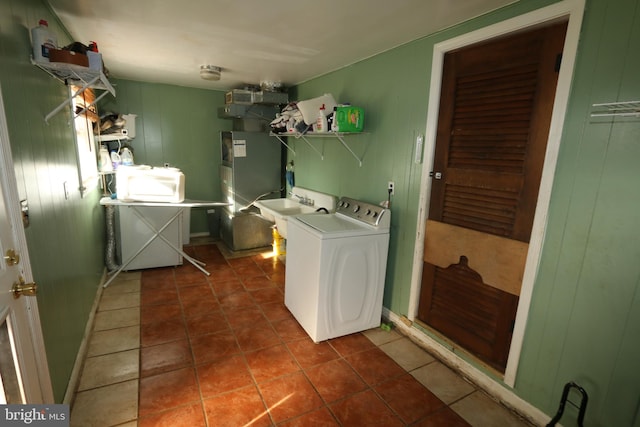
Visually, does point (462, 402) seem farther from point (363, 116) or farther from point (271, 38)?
point (271, 38)

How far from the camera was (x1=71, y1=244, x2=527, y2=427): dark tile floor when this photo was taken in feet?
5.59

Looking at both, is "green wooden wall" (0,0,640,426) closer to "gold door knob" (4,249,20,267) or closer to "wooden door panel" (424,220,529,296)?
"wooden door panel" (424,220,529,296)

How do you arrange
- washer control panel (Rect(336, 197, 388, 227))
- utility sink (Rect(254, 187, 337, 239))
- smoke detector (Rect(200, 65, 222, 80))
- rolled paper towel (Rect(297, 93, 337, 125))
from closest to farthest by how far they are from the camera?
washer control panel (Rect(336, 197, 388, 227)), rolled paper towel (Rect(297, 93, 337, 125)), smoke detector (Rect(200, 65, 222, 80)), utility sink (Rect(254, 187, 337, 239))

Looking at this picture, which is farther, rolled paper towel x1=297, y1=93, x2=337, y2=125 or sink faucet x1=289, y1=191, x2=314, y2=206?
sink faucet x1=289, y1=191, x2=314, y2=206

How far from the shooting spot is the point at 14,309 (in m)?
1.03

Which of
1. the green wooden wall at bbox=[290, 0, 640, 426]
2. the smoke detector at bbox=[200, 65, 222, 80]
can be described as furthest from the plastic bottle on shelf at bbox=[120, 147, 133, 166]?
the green wooden wall at bbox=[290, 0, 640, 426]

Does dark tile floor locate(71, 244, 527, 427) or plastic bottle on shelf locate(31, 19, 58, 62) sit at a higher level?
plastic bottle on shelf locate(31, 19, 58, 62)

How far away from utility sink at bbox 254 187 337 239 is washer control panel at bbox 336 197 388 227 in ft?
1.40

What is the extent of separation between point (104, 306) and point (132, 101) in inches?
104

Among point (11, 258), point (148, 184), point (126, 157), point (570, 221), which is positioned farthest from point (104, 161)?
point (570, 221)

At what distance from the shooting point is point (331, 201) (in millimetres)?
3166

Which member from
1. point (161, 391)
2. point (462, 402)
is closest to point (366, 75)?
point (462, 402)

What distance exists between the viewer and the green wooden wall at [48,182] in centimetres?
127

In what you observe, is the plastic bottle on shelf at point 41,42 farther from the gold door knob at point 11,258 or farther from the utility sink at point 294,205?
the utility sink at point 294,205
